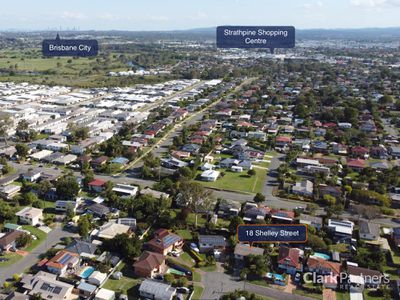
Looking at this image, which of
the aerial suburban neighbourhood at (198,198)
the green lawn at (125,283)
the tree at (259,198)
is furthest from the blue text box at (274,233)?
the green lawn at (125,283)

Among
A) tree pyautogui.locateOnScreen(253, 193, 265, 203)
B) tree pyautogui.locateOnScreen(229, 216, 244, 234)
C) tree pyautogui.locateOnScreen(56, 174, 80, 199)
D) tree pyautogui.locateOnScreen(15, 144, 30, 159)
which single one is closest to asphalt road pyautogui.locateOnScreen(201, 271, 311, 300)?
tree pyautogui.locateOnScreen(229, 216, 244, 234)

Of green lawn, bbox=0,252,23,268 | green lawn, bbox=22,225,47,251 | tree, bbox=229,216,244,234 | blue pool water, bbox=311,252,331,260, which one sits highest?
tree, bbox=229,216,244,234

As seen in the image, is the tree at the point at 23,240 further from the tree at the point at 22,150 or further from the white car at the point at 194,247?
the tree at the point at 22,150

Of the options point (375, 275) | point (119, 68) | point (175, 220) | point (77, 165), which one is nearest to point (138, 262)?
point (175, 220)

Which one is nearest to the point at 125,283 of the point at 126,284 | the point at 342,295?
the point at 126,284

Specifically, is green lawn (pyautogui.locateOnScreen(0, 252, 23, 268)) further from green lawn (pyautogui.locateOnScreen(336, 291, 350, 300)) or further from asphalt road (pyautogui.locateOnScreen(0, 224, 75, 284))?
green lawn (pyautogui.locateOnScreen(336, 291, 350, 300))
